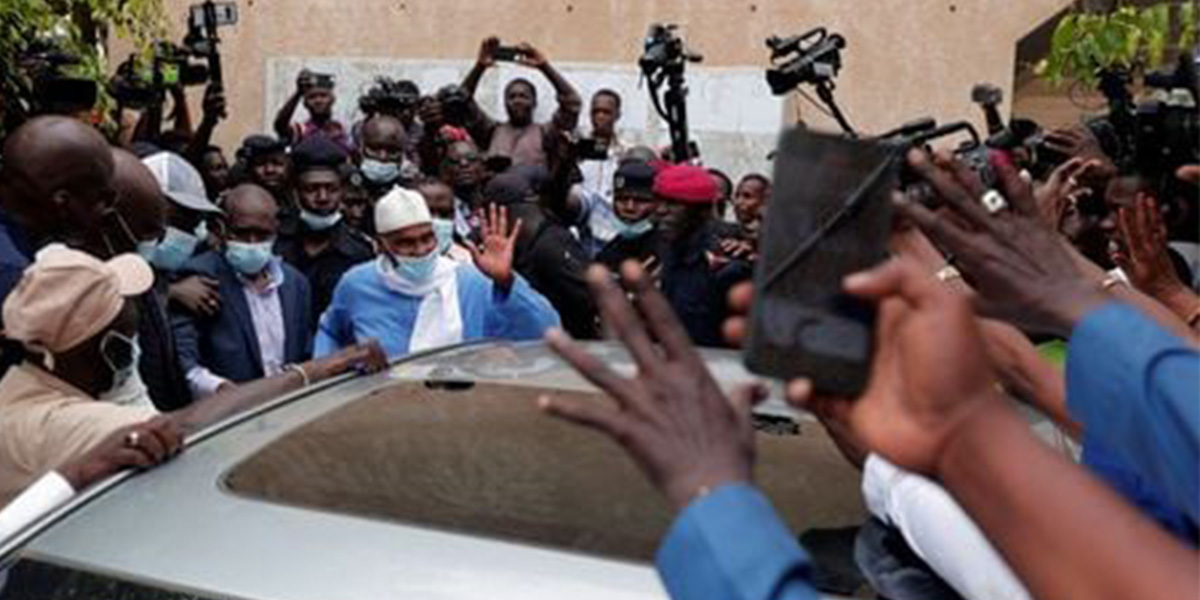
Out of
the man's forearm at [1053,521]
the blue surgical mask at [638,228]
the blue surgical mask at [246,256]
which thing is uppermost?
the man's forearm at [1053,521]

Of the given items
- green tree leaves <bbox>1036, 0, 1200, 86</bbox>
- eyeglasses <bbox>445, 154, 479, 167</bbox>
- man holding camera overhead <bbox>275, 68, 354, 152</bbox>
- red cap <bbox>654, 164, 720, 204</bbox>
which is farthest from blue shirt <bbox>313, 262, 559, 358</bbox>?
man holding camera overhead <bbox>275, 68, 354, 152</bbox>

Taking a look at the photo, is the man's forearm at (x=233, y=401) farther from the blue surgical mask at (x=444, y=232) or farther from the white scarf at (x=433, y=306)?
the blue surgical mask at (x=444, y=232)

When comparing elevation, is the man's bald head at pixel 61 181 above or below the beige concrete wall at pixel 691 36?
above

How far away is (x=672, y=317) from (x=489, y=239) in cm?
309

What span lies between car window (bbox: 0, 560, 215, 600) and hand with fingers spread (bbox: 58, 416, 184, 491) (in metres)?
0.21

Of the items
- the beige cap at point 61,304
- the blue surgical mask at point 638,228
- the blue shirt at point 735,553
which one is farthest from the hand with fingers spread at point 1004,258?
the blue surgical mask at point 638,228

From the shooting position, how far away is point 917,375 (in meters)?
1.11

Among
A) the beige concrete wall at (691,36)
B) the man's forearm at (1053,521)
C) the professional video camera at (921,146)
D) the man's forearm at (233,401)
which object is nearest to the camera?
the man's forearm at (1053,521)

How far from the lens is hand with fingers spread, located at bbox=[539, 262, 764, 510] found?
1176 mm

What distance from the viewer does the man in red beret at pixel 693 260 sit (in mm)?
4930

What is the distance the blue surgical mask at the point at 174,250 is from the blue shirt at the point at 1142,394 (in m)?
3.20

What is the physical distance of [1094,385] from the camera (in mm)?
1189

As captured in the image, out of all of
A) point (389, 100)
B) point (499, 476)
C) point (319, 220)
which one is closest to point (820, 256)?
point (499, 476)

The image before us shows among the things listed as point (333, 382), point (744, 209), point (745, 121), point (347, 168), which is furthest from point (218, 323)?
point (745, 121)
